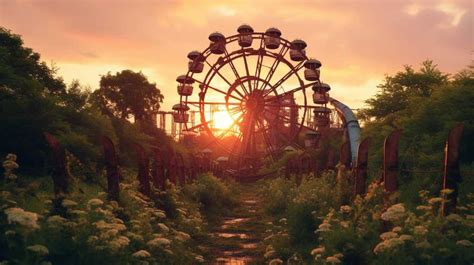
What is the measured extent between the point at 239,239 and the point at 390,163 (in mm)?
7080

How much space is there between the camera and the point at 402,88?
2488cm

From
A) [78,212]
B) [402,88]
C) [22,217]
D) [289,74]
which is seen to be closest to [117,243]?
[78,212]

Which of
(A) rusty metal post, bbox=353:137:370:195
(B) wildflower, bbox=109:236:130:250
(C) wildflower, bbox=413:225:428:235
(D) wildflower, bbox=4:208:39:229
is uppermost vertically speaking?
(A) rusty metal post, bbox=353:137:370:195

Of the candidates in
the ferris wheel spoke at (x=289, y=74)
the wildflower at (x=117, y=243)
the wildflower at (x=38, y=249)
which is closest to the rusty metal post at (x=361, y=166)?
the wildflower at (x=117, y=243)

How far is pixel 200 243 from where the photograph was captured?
13.0 m

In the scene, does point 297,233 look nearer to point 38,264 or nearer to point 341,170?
point 341,170

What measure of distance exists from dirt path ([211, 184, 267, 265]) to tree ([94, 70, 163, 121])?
4445 centimetres

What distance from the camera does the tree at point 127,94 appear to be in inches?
2436

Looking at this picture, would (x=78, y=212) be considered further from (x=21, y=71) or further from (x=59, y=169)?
(x=21, y=71)

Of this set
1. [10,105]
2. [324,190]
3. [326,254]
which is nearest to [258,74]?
[10,105]

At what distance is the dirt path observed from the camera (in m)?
11.3

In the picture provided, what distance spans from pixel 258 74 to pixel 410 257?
138ft

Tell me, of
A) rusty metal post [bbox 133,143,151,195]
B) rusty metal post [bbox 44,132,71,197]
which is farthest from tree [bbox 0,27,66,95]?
rusty metal post [bbox 44,132,71,197]

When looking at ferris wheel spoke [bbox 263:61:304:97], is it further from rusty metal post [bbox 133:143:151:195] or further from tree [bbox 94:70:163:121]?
rusty metal post [bbox 133:143:151:195]
